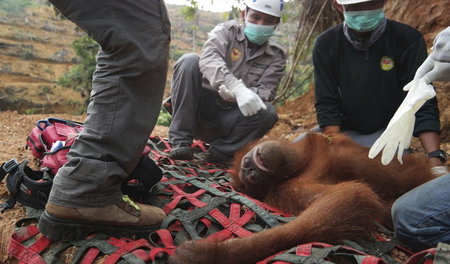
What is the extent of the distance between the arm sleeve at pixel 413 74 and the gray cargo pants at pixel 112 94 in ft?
6.88

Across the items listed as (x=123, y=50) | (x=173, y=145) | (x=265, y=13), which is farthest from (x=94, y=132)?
(x=265, y=13)

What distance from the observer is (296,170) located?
2.67 m

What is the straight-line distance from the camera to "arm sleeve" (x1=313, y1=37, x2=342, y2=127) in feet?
11.1

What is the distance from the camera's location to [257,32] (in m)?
3.53

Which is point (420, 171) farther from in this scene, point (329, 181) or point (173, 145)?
point (173, 145)

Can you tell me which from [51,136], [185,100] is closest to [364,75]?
[185,100]

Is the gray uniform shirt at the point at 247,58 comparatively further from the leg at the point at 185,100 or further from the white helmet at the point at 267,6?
the white helmet at the point at 267,6

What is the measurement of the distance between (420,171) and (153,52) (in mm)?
1873

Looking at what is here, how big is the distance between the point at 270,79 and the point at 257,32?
1.51ft

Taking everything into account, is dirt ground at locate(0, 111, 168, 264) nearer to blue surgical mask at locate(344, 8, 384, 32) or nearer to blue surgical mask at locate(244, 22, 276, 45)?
blue surgical mask at locate(244, 22, 276, 45)

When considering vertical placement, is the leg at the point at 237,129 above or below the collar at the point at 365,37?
below

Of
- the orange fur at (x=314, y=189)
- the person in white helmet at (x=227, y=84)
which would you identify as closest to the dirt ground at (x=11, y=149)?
the orange fur at (x=314, y=189)

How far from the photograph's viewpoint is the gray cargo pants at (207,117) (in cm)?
342

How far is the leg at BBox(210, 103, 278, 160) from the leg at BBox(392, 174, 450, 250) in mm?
1706
